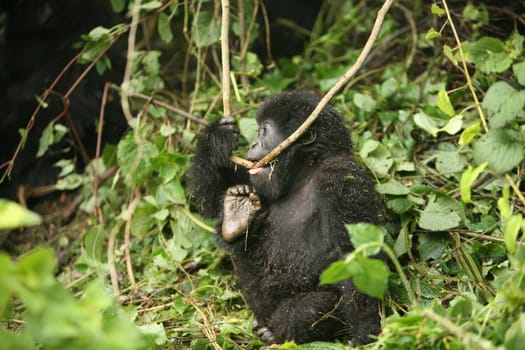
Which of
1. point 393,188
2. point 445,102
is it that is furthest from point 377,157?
point 445,102

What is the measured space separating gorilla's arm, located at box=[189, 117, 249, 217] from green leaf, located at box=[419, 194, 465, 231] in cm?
120

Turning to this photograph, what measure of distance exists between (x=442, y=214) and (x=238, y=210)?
4.07ft

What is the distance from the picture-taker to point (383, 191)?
393 centimetres

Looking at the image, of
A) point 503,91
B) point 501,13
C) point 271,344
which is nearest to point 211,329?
point 271,344

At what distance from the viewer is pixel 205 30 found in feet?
17.0

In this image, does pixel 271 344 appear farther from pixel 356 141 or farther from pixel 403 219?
pixel 356 141

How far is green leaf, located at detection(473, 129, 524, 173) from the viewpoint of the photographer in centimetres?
275

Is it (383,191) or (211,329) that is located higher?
(383,191)

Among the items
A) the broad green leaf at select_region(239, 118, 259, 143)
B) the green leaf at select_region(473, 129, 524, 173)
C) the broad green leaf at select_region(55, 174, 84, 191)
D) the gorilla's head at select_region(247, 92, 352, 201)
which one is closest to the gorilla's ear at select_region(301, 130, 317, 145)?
the gorilla's head at select_region(247, 92, 352, 201)

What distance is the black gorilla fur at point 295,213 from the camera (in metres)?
3.45

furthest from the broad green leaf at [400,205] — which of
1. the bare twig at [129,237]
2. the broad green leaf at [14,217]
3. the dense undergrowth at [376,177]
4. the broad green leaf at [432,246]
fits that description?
the broad green leaf at [14,217]

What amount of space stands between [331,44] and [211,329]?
146 inches

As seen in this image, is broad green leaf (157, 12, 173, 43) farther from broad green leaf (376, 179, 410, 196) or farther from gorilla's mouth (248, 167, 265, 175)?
broad green leaf (376, 179, 410, 196)

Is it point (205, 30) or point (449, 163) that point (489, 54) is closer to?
point (449, 163)
